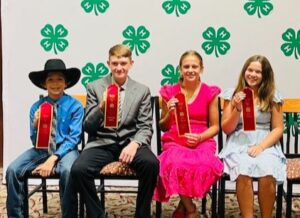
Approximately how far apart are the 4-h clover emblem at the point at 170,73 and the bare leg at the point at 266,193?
4.05 feet

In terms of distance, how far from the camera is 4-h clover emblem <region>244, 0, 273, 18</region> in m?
3.66

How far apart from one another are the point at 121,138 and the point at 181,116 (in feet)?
1.34

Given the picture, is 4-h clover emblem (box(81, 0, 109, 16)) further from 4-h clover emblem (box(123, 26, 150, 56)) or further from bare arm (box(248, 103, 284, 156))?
bare arm (box(248, 103, 284, 156))

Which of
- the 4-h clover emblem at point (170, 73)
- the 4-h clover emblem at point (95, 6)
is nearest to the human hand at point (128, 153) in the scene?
the 4-h clover emblem at point (170, 73)

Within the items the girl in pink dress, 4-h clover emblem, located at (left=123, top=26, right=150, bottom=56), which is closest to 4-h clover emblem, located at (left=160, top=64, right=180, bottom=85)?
4-h clover emblem, located at (left=123, top=26, right=150, bottom=56)

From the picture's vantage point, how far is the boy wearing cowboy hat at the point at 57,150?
2.86 meters

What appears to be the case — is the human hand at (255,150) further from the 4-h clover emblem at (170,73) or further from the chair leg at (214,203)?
the 4-h clover emblem at (170,73)

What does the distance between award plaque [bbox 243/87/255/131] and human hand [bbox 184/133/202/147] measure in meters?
0.29

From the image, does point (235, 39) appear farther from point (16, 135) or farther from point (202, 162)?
point (16, 135)

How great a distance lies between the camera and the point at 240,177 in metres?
2.84

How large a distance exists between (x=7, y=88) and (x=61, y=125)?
1010mm

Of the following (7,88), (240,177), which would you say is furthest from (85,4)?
(240,177)

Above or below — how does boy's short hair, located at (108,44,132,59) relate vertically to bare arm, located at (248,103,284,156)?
above

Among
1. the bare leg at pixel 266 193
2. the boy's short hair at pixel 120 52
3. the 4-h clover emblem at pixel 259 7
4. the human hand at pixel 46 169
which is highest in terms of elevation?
the 4-h clover emblem at pixel 259 7
